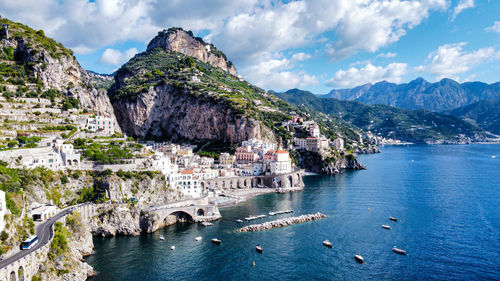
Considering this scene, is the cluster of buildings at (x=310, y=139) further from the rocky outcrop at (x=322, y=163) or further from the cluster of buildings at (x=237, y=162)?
the cluster of buildings at (x=237, y=162)

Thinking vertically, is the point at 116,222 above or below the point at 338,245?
above

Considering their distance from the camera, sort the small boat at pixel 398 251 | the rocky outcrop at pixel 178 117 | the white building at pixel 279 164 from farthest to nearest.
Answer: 1. the rocky outcrop at pixel 178 117
2. the white building at pixel 279 164
3. the small boat at pixel 398 251

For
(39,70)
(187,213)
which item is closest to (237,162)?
(187,213)

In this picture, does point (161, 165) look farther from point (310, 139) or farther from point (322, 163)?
point (310, 139)

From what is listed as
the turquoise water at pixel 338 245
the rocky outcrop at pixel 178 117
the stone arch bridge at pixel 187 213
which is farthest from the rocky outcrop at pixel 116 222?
the rocky outcrop at pixel 178 117

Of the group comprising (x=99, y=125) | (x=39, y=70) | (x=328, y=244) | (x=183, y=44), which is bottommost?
(x=328, y=244)

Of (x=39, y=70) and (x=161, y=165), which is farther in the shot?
(x=39, y=70)
